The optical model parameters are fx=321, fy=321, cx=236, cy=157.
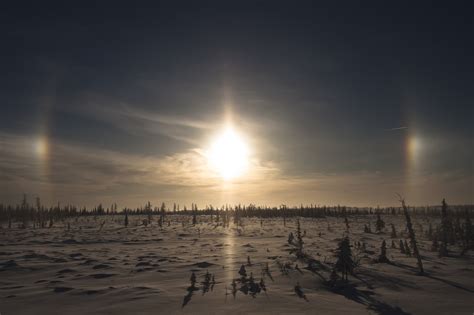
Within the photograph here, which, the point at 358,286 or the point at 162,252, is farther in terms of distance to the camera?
the point at 162,252

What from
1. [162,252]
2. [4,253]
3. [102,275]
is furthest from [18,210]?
[102,275]

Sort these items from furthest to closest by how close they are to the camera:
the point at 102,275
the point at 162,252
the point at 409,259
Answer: the point at 162,252
the point at 409,259
the point at 102,275

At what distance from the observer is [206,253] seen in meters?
17.6

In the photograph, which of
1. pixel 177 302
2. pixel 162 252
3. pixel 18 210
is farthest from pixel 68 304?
pixel 18 210

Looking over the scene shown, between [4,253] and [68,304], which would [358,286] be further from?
[4,253]

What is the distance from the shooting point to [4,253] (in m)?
17.0

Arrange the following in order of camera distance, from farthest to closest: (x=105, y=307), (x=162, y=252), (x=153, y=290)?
(x=162, y=252) → (x=153, y=290) → (x=105, y=307)

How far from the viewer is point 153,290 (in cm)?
980

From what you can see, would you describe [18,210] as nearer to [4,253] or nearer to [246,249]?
[4,253]

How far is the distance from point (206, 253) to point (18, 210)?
5949 cm

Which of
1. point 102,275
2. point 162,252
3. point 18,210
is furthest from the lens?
point 18,210

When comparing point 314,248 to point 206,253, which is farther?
point 314,248

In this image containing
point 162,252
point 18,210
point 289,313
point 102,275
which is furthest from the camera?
point 18,210

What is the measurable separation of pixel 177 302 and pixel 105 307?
181 cm
